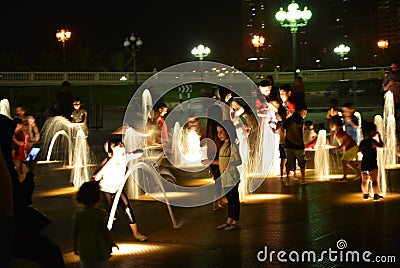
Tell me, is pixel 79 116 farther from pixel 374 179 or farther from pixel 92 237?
pixel 92 237

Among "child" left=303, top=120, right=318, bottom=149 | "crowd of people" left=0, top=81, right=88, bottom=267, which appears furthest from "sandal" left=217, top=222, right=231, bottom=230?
"child" left=303, top=120, right=318, bottom=149

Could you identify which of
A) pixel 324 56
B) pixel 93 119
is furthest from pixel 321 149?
pixel 324 56

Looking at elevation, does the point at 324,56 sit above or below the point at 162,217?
above

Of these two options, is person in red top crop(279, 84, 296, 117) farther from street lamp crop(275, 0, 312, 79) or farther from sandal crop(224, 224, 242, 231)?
street lamp crop(275, 0, 312, 79)

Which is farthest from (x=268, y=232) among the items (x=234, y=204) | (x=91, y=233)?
(x=91, y=233)

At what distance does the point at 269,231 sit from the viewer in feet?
33.8

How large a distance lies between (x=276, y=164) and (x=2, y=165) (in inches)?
468

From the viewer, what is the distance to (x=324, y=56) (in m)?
148

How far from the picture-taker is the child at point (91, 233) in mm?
6957

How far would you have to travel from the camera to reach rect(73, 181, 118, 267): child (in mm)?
6957

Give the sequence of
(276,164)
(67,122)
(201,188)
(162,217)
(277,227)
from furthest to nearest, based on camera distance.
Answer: (67,122), (276,164), (201,188), (162,217), (277,227)

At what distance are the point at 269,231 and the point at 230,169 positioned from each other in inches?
42.7

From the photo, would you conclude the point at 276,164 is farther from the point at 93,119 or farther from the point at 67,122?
the point at 93,119

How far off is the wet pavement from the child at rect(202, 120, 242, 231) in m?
0.21
